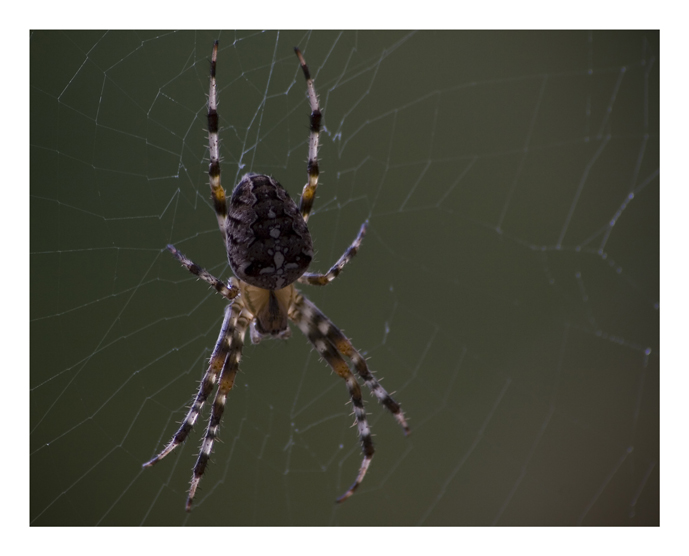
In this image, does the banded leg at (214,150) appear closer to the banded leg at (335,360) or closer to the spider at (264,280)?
the spider at (264,280)

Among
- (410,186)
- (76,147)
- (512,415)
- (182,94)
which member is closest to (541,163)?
(410,186)

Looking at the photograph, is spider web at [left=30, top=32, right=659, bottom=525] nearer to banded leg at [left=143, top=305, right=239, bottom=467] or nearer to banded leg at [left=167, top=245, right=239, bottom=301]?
banded leg at [left=143, top=305, right=239, bottom=467]

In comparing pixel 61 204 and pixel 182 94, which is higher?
pixel 182 94

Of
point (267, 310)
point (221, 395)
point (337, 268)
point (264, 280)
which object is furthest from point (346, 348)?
point (264, 280)

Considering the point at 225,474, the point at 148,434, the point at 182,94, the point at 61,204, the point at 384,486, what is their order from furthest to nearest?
the point at 384,486 < the point at 225,474 < the point at 148,434 < the point at 182,94 < the point at 61,204

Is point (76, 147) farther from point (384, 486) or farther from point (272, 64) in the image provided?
point (384, 486)

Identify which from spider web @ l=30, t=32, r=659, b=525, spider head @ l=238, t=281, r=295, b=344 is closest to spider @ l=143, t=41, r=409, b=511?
spider head @ l=238, t=281, r=295, b=344
